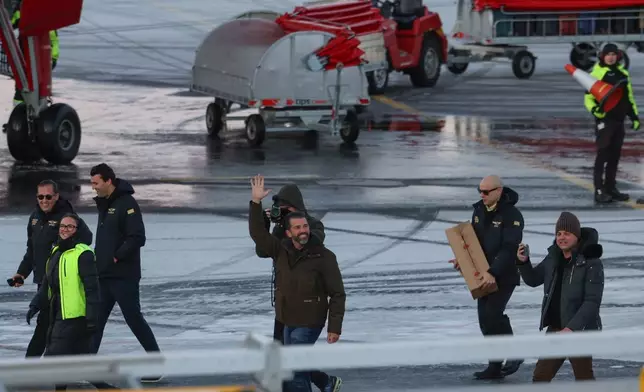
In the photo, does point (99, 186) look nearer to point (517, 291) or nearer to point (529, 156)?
point (517, 291)

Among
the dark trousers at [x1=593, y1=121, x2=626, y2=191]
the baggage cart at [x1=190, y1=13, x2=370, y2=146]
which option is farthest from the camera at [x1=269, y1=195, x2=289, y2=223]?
the baggage cart at [x1=190, y1=13, x2=370, y2=146]

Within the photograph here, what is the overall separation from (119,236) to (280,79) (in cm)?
1186

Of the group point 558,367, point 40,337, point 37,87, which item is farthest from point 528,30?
point 558,367

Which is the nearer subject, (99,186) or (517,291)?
(99,186)

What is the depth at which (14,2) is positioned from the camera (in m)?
21.1

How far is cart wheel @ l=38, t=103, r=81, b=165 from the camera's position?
822 inches

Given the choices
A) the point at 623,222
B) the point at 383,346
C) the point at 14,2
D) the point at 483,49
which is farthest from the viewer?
the point at 483,49

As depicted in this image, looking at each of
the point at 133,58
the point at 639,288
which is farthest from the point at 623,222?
the point at 133,58

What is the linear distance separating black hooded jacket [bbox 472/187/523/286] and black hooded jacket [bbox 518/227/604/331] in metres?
0.86

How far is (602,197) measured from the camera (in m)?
17.6

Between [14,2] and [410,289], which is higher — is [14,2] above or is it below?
above

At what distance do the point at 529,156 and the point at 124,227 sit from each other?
477 inches

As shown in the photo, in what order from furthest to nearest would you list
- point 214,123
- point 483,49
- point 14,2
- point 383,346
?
point 483,49
point 214,123
point 14,2
point 383,346

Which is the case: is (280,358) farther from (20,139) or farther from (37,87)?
(20,139)
